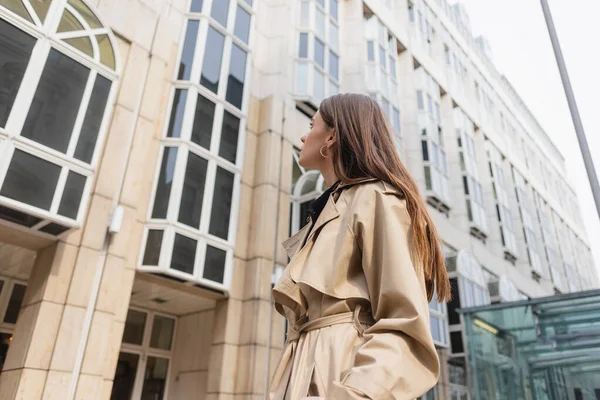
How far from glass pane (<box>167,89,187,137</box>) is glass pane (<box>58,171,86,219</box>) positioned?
3098 mm

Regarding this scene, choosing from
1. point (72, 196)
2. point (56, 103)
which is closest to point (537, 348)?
point (72, 196)

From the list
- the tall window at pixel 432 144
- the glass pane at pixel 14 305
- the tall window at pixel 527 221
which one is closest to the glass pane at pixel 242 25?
the glass pane at pixel 14 305

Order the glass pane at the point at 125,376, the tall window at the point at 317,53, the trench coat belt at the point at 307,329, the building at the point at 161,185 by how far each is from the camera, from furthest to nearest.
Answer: the tall window at the point at 317,53, the glass pane at the point at 125,376, the building at the point at 161,185, the trench coat belt at the point at 307,329

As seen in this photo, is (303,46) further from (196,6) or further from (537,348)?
(537,348)

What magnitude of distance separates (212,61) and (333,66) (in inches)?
216

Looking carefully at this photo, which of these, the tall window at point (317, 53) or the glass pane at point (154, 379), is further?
the tall window at point (317, 53)

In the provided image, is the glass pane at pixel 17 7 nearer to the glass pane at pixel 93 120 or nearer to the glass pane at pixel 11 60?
the glass pane at pixel 11 60

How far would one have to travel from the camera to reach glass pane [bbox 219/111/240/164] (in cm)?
1166

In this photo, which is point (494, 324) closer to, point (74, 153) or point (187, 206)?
point (187, 206)

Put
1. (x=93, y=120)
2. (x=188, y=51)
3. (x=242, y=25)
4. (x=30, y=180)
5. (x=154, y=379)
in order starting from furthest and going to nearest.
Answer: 1. (x=242, y=25)
2. (x=188, y=51)
3. (x=154, y=379)
4. (x=93, y=120)
5. (x=30, y=180)

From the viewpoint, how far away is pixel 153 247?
9.50m

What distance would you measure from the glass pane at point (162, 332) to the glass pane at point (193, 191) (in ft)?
10.9

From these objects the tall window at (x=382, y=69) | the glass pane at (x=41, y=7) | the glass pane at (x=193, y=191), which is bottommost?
the glass pane at (x=193, y=191)

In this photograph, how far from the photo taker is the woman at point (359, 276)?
4.02ft
